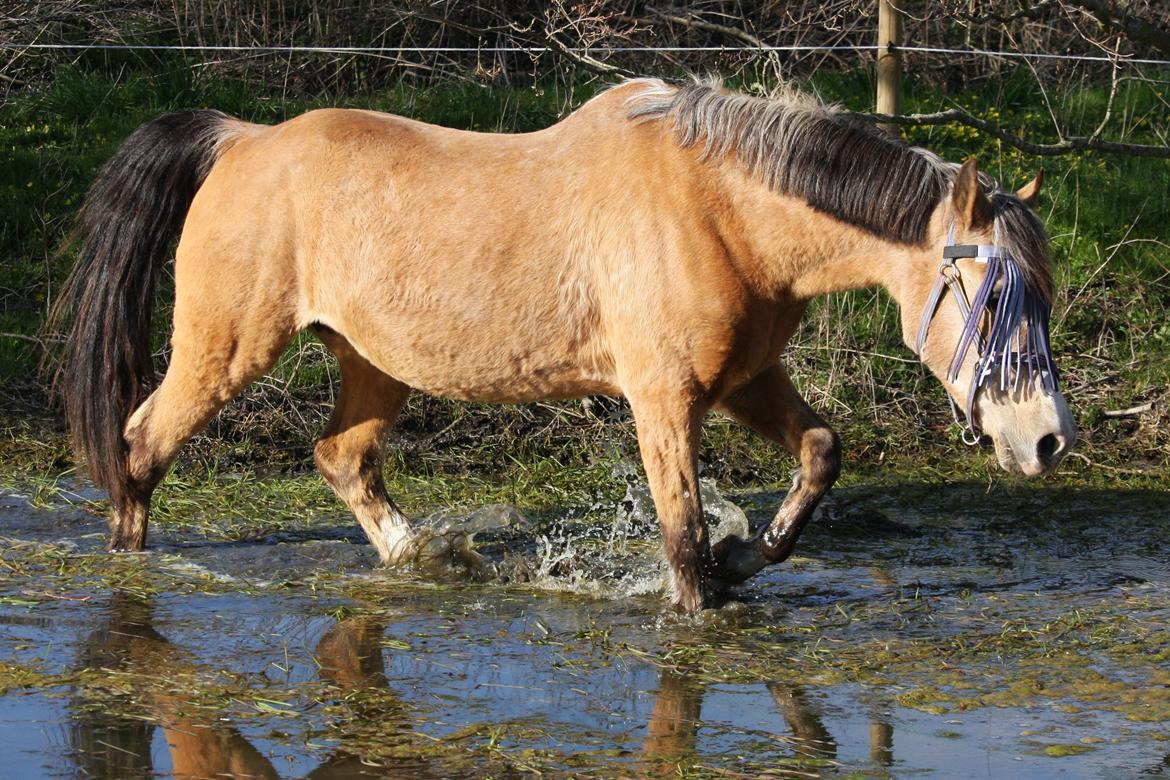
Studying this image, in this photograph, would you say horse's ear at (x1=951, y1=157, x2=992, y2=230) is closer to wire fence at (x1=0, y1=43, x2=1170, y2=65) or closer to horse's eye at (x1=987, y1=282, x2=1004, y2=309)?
horse's eye at (x1=987, y1=282, x2=1004, y2=309)

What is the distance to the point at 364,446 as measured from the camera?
584 centimetres

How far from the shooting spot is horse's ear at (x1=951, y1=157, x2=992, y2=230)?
4.41 m

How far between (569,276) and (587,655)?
1.33 meters

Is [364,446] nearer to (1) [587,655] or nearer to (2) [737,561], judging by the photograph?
(2) [737,561]

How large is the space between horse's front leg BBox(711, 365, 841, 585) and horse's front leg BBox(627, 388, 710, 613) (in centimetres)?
19

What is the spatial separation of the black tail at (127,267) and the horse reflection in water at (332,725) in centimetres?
133

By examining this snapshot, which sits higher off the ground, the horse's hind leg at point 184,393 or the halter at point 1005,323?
the halter at point 1005,323

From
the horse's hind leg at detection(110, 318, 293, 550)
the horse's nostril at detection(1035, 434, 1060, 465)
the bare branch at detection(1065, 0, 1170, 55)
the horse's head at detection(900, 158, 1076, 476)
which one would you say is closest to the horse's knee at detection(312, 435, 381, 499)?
the horse's hind leg at detection(110, 318, 293, 550)

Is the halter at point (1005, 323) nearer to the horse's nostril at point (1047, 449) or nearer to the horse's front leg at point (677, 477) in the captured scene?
the horse's nostril at point (1047, 449)

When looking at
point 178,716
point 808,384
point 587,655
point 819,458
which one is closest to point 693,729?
point 587,655

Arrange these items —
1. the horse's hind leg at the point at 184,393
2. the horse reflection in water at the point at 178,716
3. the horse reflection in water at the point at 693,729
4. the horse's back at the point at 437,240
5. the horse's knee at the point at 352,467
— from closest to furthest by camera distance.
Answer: the horse reflection in water at the point at 178,716 → the horse reflection in water at the point at 693,729 → the horse's back at the point at 437,240 → the horse's hind leg at the point at 184,393 → the horse's knee at the point at 352,467

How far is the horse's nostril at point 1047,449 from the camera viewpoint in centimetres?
443

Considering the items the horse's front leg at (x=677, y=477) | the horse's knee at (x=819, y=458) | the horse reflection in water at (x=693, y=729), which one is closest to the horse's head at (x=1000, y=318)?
the horse's knee at (x=819, y=458)

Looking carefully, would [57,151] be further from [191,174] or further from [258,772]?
[258,772]
